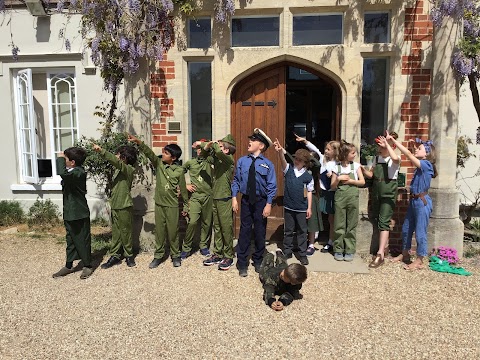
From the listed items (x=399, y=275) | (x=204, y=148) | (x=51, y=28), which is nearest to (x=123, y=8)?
(x=204, y=148)

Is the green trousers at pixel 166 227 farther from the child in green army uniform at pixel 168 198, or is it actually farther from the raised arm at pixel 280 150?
the raised arm at pixel 280 150

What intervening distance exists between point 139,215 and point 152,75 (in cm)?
204

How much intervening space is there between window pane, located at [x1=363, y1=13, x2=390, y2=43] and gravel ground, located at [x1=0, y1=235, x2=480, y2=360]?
310cm

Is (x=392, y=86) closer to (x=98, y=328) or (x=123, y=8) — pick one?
(x=123, y=8)

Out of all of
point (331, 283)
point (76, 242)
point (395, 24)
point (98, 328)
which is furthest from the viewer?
point (395, 24)

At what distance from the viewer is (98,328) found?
11.9 feet

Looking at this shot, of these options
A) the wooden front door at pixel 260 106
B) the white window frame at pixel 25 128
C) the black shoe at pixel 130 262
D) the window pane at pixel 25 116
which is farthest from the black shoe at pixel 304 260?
the window pane at pixel 25 116

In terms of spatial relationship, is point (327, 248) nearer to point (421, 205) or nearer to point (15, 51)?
point (421, 205)

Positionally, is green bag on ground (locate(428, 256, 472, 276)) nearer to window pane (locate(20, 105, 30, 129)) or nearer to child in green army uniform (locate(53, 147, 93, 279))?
child in green army uniform (locate(53, 147, 93, 279))

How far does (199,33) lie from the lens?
5.85 meters

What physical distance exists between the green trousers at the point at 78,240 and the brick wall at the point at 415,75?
4183 mm

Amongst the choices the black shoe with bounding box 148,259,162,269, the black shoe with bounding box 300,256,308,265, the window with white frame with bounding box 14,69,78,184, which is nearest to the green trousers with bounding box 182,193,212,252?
the black shoe with bounding box 148,259,162,269

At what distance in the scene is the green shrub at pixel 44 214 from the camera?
757 cm

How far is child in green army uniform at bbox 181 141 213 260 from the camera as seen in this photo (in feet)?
17.5
